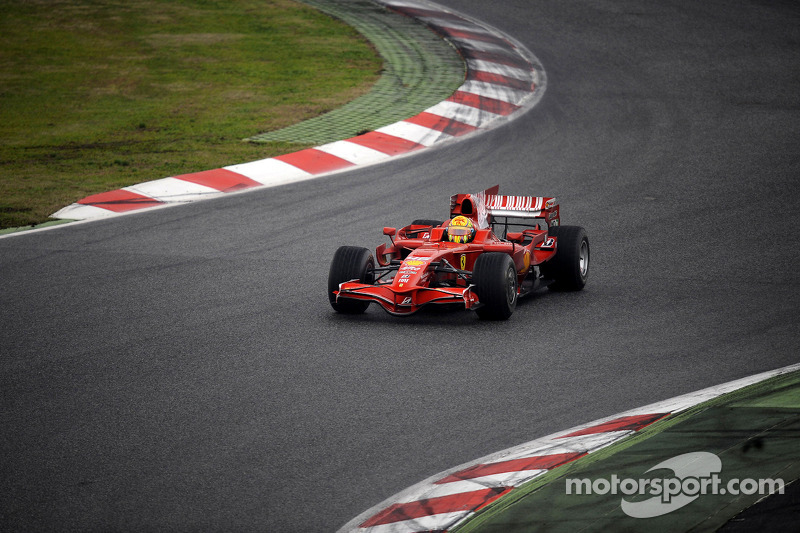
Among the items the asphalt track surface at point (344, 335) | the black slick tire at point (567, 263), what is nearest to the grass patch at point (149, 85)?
the asphalt track surface at point (344, 335)

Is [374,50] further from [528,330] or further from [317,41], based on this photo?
[528,330]

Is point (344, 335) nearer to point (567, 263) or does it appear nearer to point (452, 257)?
point (452, 257)

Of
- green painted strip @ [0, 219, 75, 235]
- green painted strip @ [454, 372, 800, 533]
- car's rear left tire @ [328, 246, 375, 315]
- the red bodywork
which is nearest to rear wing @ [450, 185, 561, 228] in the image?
the red bodywork

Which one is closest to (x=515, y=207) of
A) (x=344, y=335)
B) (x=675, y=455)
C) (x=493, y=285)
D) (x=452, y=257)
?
(x=452, y=257)

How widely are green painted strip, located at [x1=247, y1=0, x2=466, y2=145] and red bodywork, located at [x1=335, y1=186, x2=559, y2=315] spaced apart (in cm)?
537

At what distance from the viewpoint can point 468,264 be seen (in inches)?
313

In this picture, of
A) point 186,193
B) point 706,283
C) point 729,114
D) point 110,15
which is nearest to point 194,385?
point 706,283

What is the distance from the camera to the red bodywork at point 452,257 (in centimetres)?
739

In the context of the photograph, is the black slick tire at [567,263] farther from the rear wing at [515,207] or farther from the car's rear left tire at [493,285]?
the car's rear left tire at [493,285]

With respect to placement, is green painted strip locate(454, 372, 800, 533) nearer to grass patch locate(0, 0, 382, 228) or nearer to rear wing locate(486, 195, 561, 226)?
rear wing locate(486, 195, 561, 226)

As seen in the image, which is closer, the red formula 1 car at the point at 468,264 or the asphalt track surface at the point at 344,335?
the asphalt track surface at the point at 344,335

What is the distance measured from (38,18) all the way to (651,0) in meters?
14.3

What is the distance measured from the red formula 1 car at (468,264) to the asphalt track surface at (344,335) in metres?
0.21

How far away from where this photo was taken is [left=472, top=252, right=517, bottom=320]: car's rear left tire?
7270 mm
